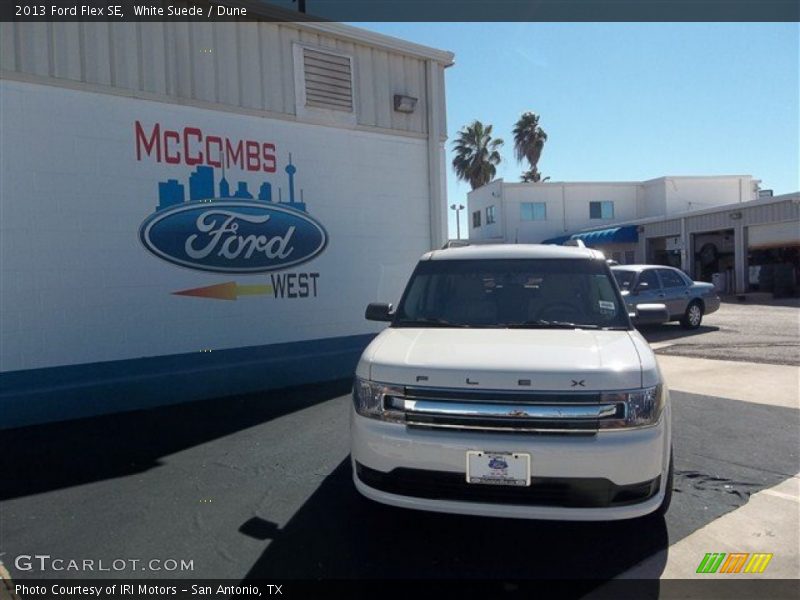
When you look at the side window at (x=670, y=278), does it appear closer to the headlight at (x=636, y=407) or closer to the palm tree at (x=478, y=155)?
the headlight at (x=636, y=407)

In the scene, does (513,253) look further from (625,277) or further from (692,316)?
(692,316)

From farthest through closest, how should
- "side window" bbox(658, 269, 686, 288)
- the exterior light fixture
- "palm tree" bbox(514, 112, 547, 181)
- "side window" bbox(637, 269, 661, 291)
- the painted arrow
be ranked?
"palm tree" bbox(514, 112, 547, 181)
"side window" bbox(658, 269, 686, 288)
"side window" bbox(637, 269, 661, 291)
the exterior light fixture
the painted arrow

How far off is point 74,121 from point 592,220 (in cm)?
3435

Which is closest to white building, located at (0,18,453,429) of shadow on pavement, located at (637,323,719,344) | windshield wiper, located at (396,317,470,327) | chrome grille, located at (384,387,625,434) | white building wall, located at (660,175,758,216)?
windshield wiper, located at (396,317,470,327)

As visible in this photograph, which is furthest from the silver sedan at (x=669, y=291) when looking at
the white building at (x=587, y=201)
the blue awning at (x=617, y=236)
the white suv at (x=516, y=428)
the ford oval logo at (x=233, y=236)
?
the white building at (x=587, y=201)

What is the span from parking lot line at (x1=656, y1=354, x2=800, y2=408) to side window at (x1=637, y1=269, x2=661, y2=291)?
3524mm

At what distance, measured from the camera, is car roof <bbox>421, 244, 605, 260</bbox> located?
15.4 ft

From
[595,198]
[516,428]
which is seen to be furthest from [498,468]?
[595,198]

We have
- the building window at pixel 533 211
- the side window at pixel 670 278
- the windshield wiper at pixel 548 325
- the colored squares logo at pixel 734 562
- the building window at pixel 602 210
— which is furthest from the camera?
the building window at pixel 602 210

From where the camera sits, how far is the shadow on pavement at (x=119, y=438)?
4.79 m

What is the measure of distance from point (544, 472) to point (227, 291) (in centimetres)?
565

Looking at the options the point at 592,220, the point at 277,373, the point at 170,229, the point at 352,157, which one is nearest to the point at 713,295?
the point at 352,157

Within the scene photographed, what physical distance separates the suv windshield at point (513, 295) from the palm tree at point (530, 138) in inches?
1726

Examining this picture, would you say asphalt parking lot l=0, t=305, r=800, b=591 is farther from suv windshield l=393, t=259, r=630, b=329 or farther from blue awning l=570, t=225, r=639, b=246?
blue awning l=570, t=225, r=639, b=246
